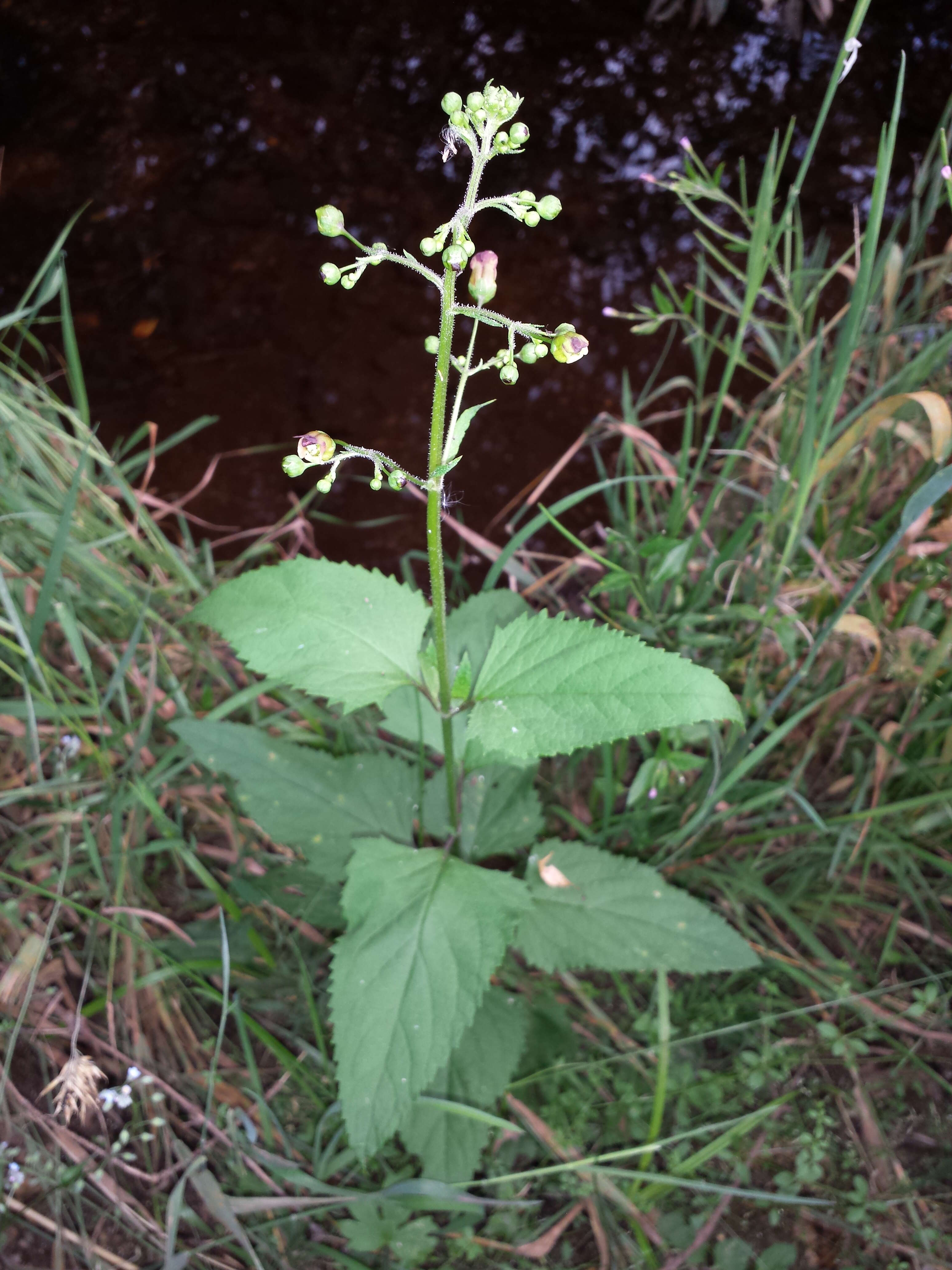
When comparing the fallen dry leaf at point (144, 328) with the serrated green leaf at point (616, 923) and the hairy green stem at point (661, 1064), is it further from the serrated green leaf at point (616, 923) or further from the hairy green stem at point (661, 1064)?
the hairy green stem at point (661, 1064)

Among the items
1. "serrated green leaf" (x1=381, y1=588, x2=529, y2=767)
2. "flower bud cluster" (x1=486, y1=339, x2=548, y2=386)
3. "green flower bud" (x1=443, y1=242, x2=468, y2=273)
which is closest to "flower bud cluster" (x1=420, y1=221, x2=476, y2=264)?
"green flower bud" (x1=443, y1=242, x2=468, y2=273)

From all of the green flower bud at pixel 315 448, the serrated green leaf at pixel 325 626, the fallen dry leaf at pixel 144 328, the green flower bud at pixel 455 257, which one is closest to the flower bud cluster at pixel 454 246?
the green flower bud at pixel 455 257

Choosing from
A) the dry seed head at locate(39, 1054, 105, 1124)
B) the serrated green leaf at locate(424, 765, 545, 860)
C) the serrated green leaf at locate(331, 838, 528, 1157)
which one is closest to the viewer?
the serrated green leaf at locate(331, 838, 528, 1157)

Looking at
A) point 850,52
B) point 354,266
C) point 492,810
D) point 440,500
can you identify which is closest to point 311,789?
point 492,810

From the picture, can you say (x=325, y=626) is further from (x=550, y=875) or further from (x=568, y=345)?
(x=550, y=875)

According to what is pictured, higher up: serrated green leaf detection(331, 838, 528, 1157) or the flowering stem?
the flowering stem

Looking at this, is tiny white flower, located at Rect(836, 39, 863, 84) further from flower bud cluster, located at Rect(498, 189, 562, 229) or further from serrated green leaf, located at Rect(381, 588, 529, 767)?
serrated green leaf, located at Rect(381, 588, 529, 767)
